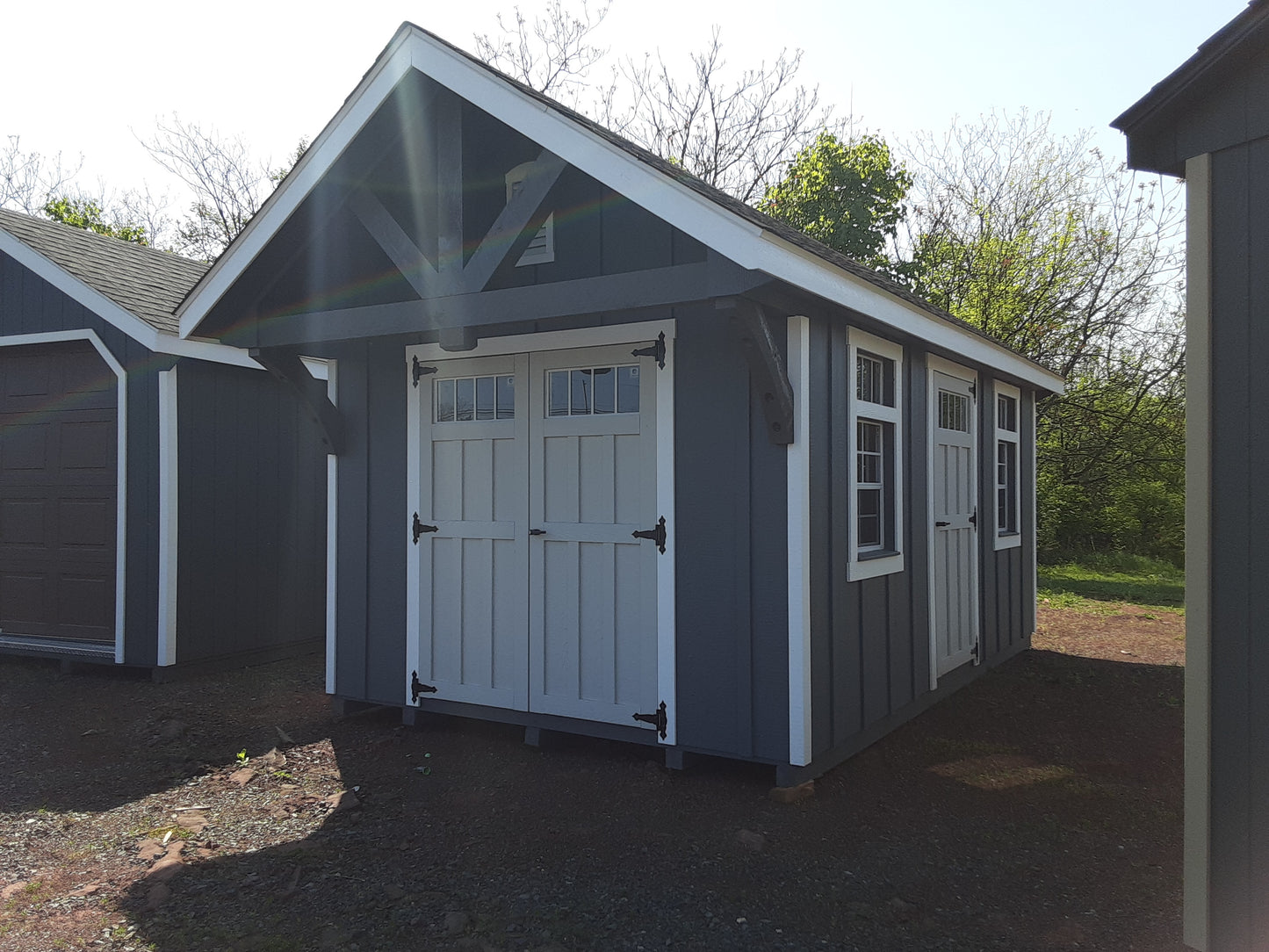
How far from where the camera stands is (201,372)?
7.57 m

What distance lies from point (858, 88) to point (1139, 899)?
19.3m

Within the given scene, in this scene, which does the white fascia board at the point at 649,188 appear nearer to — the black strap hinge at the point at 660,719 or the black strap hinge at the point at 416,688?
the black strap hinge at the point at 660,719

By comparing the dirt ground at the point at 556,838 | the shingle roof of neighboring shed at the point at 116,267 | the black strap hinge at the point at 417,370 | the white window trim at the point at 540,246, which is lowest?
the dirt ground at the point at 556,838

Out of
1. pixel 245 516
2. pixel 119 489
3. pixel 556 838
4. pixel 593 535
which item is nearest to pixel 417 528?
pixel 593 535

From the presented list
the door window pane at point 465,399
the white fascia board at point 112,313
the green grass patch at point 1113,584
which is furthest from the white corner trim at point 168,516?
the green grass patch at point 1113,584

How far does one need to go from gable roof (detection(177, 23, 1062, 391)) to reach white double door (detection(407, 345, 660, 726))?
3.71ft

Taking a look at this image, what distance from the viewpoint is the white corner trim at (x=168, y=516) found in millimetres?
7234

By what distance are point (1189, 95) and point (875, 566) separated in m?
3.07

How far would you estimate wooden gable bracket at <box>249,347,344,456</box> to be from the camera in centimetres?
553

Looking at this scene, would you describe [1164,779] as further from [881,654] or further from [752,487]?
[752,487]

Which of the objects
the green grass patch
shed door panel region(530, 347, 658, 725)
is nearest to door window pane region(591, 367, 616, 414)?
shed door panel region(530, 347, 658, 725)

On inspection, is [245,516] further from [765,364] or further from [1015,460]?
[1015,460]

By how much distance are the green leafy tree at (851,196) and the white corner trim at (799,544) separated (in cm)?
1443

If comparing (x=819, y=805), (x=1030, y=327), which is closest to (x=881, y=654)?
(x=819, y=805)
